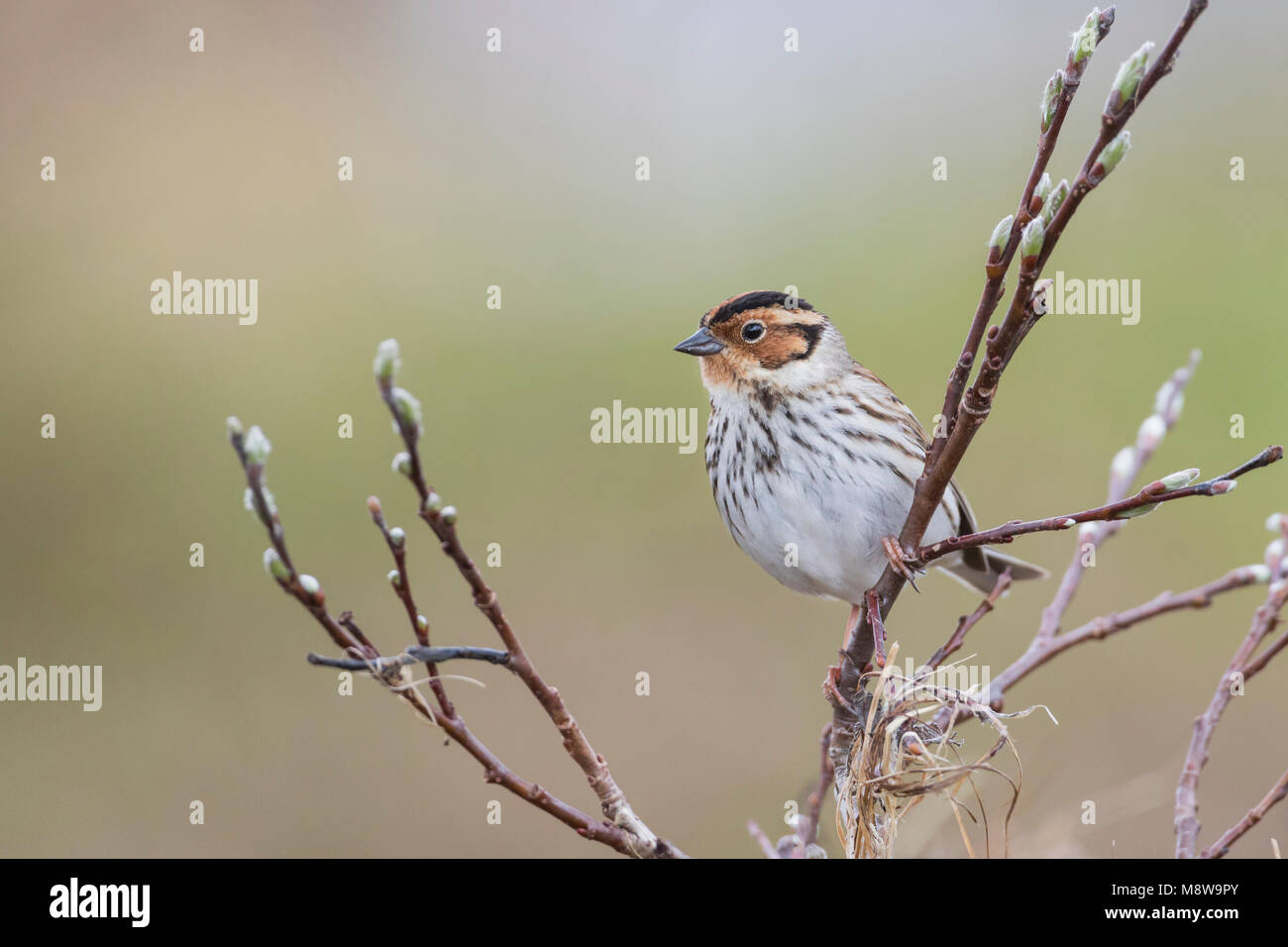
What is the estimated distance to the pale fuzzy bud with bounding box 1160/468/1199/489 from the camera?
6.26 ft

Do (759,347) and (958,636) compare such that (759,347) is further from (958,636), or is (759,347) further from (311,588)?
(311,588)

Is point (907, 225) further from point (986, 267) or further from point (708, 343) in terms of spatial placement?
point (986, 267)

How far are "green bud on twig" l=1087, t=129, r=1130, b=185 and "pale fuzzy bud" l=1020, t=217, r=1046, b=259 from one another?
0.31ft

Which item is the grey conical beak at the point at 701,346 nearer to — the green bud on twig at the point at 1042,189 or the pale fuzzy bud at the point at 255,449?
the green bud on twig at the point at 1042,189

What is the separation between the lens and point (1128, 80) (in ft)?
5.46

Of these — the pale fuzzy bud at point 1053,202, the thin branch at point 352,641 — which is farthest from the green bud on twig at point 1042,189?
the thin branch at point 352,641

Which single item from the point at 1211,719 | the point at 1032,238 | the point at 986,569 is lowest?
the point at 1211,719

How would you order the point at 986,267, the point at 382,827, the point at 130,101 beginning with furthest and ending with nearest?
1. the point at 130,101
2. the point at 382,827
3. the point at 986,267

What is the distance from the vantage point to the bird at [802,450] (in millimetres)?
3770

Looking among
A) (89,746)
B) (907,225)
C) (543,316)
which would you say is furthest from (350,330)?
(907,225)

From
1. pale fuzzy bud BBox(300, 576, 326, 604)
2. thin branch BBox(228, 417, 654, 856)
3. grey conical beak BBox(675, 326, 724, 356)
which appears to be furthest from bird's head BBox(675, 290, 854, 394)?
pale fuzzy bud BBox(300, 576, 326, 604)

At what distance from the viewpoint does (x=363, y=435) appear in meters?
7.43

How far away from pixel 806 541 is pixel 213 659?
437 centimetres

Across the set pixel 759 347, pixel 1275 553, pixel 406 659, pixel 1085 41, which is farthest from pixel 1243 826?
pixel 759 347
